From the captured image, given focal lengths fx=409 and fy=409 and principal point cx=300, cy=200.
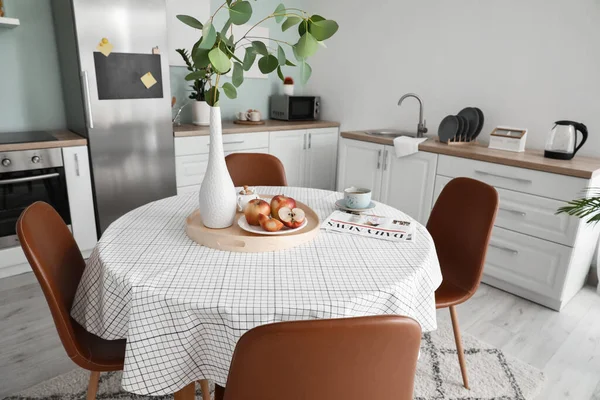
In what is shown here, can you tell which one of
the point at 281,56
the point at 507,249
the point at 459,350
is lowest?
the point at 459,350

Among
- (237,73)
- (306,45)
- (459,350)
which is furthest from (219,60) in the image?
(459,350)

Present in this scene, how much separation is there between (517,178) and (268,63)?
181cm

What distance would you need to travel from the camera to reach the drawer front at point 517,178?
2.21 metres

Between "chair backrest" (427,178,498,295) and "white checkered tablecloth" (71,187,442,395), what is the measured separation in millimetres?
387

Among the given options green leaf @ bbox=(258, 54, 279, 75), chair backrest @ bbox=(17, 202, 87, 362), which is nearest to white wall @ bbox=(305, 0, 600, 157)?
green leaf @ bbox=(258, 54, 279, 75)

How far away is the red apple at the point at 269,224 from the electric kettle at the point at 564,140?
199 cm

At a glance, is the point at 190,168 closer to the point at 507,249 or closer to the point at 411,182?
the point at 411,182

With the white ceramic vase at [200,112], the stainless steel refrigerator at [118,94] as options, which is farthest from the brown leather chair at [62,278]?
the white ceramic vase at [200,112]

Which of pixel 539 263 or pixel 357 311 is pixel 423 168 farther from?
pixel 357 311

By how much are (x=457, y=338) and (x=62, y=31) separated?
2.99 meters

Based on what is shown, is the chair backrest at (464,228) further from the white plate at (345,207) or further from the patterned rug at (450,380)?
the patterned rug at (450,380)

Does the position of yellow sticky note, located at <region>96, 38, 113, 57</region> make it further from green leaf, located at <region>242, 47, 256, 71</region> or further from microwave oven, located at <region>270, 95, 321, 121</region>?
green leaf, located at <region>242, 47, 256, 71</region>

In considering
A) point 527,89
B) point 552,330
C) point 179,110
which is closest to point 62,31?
point 179,110

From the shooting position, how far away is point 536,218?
7.75 feet
